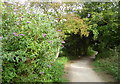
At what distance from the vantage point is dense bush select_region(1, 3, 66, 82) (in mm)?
2314

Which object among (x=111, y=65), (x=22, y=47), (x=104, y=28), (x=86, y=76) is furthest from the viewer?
(x=104, y=28)

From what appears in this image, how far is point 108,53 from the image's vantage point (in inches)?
268

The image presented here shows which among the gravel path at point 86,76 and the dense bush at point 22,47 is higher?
the dense bush at point 22,47

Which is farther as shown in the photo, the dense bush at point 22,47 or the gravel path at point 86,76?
the gravel path at point 86,76

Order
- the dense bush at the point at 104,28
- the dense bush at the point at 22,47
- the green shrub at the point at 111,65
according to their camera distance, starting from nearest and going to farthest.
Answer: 1. the dense bush at the point at 22,47
2. the green shrub at the point at 111,65
3. the dense bush at the point at 104,28

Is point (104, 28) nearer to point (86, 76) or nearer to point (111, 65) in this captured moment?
point (111, 65)

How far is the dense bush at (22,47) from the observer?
7.59ft

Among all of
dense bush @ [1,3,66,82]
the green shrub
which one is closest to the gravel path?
the green shrub

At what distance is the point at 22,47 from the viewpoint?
2.50 m

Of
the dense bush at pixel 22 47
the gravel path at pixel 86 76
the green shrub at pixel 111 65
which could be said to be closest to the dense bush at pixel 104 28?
the green shrub at pixel 111 65

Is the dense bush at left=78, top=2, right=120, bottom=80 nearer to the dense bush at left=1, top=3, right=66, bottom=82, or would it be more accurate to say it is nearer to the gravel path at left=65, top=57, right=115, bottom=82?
the gravel path at left=65, top=57, right=115, bottom=82

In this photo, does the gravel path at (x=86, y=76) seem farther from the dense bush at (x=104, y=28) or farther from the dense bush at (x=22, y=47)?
the dense bush at (x=104, y=28)

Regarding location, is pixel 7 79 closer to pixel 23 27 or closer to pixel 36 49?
pixel 36 49

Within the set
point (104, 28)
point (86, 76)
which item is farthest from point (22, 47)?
point (104, 28)
